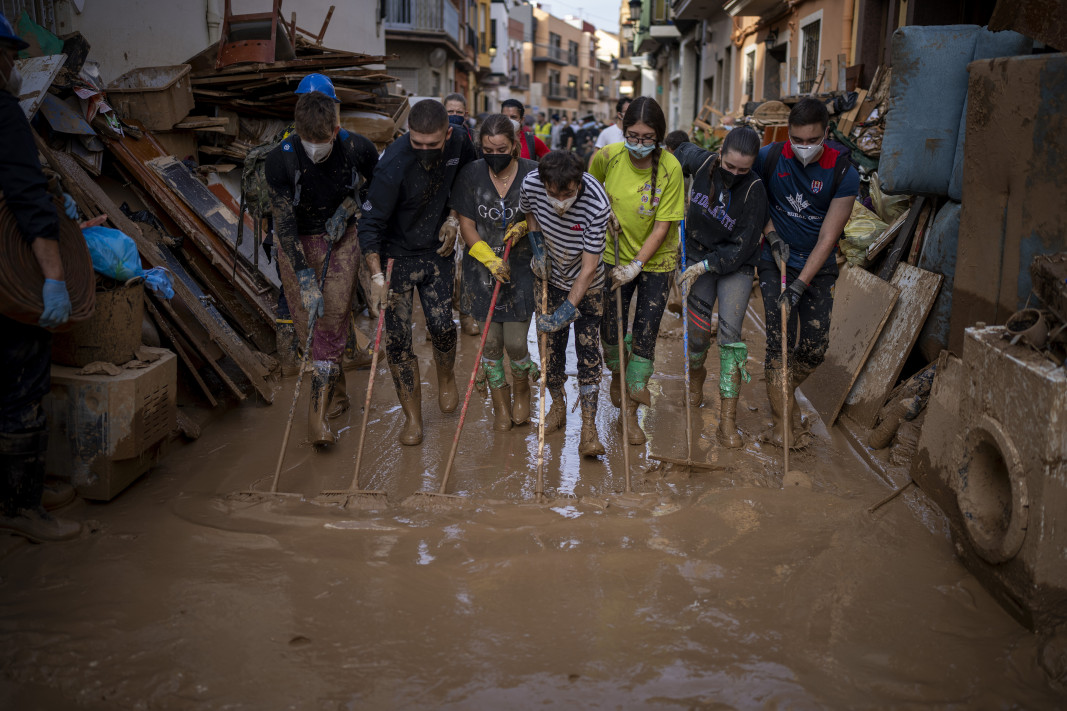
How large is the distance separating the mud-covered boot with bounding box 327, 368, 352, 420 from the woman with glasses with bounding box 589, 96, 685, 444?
175cm

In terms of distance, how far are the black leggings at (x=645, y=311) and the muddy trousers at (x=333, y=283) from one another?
152cm

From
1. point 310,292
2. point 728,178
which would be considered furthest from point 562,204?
point 310,292

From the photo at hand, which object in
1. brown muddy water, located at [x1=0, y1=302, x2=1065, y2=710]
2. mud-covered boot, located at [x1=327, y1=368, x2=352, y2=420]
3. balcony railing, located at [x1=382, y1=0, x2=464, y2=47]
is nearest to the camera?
brown muddy water, located at [x1=0, y1=302, x2=1065, y2=710]

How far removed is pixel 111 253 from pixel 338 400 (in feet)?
5.63

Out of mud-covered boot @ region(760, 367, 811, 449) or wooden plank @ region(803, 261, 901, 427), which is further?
wooden plank @ region(803, 261, 901, 427)

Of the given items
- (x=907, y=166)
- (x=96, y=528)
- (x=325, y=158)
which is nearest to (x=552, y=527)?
(x=96, y=528)

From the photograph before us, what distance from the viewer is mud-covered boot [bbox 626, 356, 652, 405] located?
193 inches

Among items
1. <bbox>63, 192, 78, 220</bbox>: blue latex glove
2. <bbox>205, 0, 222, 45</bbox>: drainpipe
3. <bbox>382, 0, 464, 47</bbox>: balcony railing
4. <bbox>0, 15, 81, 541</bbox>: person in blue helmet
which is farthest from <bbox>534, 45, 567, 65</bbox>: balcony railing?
<bbox>0, 15, 81, 541</bbox>: person in blue helmet

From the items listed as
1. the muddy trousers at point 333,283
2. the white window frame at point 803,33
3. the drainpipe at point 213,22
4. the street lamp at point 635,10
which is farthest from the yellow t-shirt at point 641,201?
the street lamp at point 635,10

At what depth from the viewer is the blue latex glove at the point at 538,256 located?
4438 millimetres

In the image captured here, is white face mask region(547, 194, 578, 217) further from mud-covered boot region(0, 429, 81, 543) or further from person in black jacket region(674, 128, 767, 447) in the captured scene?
mud-covered boot region(0, 429, 81, 543)

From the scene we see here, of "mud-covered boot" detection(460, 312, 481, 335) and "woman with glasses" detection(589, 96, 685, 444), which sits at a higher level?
"woman with glasses" detection(589, 96, 685, 444)

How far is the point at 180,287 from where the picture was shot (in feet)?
17.2

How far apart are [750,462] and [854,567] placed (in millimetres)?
1264
